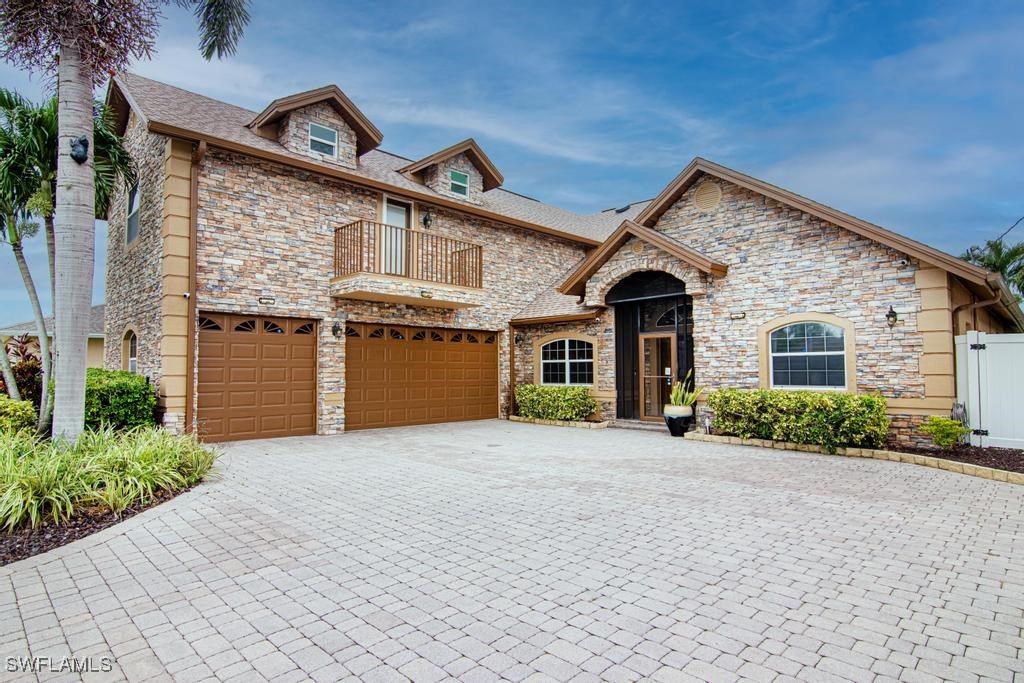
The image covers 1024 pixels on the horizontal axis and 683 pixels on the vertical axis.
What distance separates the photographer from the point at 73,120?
706 cm

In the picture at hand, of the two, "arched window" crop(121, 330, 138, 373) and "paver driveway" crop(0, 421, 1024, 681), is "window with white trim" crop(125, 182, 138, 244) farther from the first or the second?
"paver driveway" crop(0, 421, 1024, 681)

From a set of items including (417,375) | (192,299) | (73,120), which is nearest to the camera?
(73,120)

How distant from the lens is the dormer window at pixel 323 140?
12.8 metres

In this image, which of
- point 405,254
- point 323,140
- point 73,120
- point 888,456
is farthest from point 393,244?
point 888,456

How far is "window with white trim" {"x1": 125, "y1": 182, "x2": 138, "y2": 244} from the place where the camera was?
41.9 feet

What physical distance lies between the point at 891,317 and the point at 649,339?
17.8ft

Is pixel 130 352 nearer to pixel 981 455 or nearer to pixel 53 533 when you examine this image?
pixel 53 533

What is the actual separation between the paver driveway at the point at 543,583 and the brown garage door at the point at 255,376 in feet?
14.6

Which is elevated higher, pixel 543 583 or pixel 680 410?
pixel 680 410

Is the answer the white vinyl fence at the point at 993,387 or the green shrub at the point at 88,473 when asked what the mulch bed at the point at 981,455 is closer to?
the white vinyl fence at the point at 993,387

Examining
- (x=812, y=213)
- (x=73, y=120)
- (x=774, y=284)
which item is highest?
(x=73, y=120)

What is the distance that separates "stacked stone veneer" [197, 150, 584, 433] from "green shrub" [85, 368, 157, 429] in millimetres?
1915

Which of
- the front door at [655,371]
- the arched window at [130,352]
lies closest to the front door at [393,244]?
the arched window at [130,352]

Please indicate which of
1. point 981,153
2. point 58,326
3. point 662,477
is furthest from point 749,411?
point 981,153
